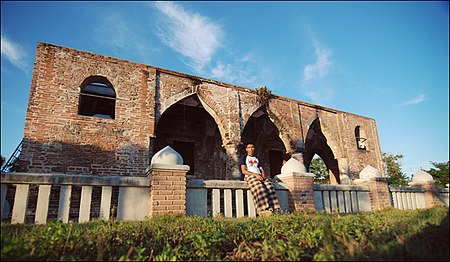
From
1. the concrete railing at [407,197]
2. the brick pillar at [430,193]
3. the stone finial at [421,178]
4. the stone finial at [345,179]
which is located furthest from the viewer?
the stone finial at [345,179]

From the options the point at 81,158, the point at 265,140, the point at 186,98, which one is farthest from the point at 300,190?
the point at 265,140

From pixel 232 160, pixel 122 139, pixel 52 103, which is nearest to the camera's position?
pixel 52 103

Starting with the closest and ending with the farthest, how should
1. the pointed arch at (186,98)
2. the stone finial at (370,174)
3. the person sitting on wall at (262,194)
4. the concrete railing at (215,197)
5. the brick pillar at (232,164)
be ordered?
the concrete railing at (215,197) < the person sitting on wall at (262,194) < the stone finial at (370,174) < the pointed arch at (186,98) < the brick pillar at (232,164)

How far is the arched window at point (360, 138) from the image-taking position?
616 inches

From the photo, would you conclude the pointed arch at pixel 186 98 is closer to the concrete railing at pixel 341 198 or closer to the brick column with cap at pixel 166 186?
the concrete railing at pixel 341 198

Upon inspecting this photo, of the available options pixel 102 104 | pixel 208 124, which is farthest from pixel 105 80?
pixel 208 124

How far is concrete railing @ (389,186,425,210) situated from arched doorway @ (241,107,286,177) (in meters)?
7.22

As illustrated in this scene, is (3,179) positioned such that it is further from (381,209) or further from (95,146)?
(381,209)

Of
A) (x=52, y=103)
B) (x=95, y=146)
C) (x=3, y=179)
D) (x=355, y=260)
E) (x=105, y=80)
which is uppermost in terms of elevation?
(x=105, y=80)

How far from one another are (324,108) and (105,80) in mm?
10332

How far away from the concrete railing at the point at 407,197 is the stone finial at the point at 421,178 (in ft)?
1.07

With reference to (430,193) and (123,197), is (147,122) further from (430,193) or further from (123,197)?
(430,193)

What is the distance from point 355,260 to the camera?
249cm

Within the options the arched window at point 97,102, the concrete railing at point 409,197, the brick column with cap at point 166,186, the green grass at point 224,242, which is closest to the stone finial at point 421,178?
the concrete railing at point 409,197
